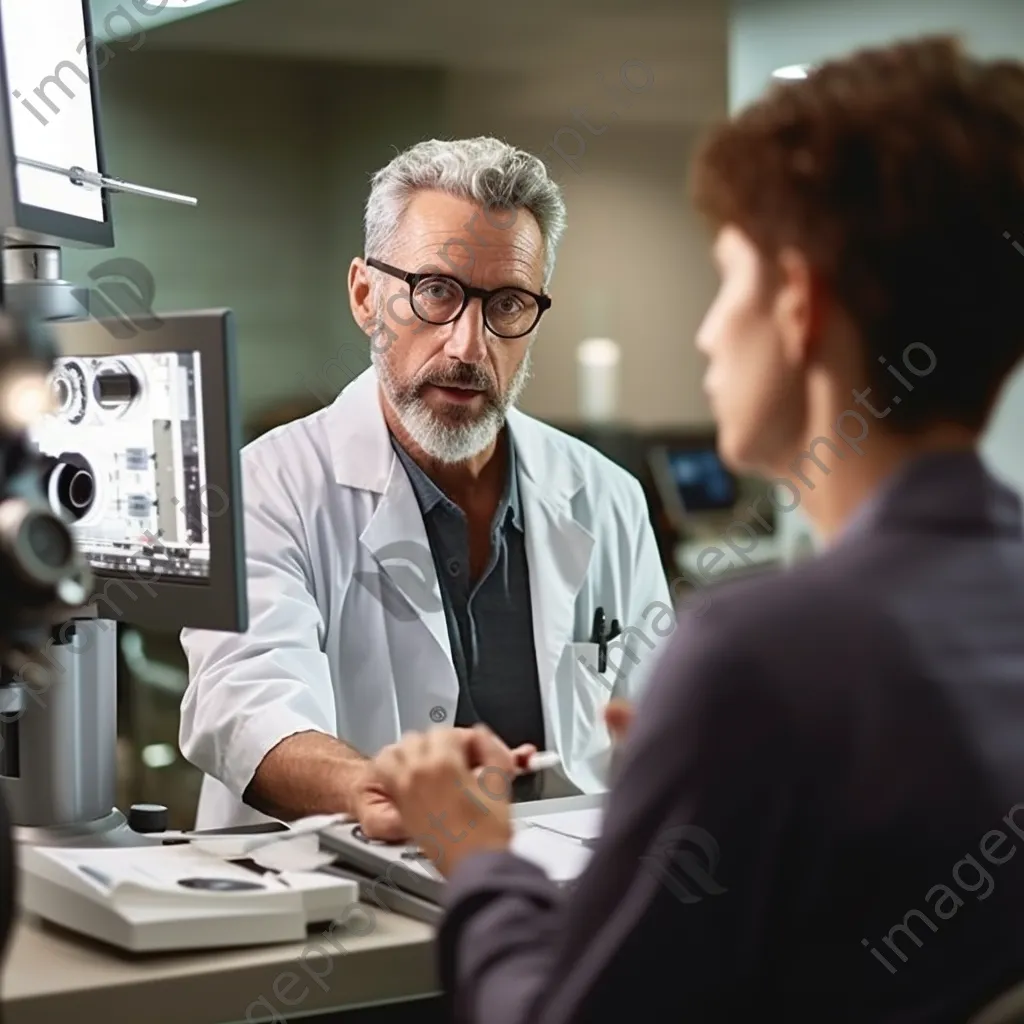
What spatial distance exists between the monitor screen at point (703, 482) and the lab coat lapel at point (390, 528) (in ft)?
7.35

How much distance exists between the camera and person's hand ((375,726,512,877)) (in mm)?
1114

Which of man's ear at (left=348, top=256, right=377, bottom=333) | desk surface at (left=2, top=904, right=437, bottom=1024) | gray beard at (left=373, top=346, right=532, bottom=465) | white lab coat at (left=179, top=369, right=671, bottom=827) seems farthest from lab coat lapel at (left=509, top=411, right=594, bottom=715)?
desk surface at (left=2, top=904, right=437, bottom=1024)

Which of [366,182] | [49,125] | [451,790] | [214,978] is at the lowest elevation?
[214,978]

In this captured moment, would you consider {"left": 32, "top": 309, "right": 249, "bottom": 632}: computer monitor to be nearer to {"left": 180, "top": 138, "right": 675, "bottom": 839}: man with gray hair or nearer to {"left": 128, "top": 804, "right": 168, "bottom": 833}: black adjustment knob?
{"left": 128, "top": 804, "right": 168, "bottom": 833}: black adjustment knob

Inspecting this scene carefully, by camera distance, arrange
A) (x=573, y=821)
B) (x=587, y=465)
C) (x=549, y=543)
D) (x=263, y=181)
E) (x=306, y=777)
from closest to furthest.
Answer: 1. (x=573, y=821)
2. (x=306, y=777)
3. (x=549, y=543)
4. (x=587, y=465)
5. (x=263, y=181)

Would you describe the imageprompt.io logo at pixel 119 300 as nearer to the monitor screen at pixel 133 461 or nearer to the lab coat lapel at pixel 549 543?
the monitor screen at pixel 133 461

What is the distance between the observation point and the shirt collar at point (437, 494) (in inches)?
82.1

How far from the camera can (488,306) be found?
2.06 metres

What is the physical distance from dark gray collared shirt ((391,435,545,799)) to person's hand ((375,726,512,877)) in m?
0.82

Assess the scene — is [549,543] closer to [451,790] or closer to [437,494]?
[437,494]

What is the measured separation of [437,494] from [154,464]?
72 cm

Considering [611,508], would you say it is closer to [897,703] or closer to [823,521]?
[823,521]

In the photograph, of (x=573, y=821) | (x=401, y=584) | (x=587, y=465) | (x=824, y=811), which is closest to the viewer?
(x=824, y=811)

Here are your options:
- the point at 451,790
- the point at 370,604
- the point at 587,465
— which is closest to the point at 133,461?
the point at 451,790
